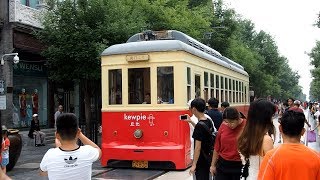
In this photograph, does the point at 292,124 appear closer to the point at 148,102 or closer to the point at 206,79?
the point at 148,102

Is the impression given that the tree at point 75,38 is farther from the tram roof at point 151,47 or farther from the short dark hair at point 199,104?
the short dark hair at point 199,104

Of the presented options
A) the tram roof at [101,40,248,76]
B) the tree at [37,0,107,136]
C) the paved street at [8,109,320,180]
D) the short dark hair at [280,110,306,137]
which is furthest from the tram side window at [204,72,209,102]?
the short dark hair at [280,110,306,137]

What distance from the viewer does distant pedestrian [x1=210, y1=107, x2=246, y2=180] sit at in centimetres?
550

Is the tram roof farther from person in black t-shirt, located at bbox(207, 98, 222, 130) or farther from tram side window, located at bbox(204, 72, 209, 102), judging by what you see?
person in black t-shirt, located at bbox(207, 98, 222, 130)

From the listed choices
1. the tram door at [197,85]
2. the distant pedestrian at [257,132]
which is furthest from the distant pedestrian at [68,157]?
the tram door at [197,85]

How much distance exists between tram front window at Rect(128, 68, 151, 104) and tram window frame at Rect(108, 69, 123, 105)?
0.28 meters

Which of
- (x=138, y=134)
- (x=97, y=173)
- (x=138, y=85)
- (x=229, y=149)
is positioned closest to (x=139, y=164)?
(x=138, y=134)

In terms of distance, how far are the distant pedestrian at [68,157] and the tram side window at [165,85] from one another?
23.0 feet

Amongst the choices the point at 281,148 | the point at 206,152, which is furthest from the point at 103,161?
the point at 281,148

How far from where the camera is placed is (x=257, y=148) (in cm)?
404

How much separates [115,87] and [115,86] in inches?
1.0

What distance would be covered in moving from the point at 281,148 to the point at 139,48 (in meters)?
8.10

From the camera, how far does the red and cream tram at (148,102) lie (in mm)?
10625

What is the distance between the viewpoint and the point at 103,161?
11.3m
